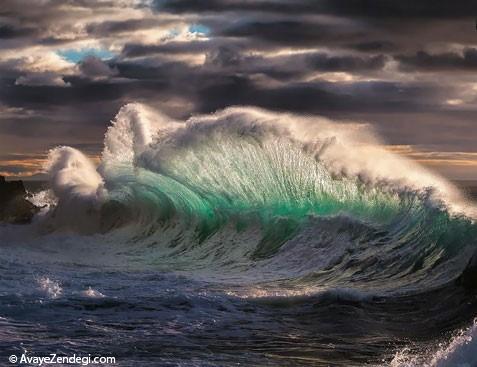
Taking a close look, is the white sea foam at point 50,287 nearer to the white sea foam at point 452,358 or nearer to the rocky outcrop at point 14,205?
the white sea foam at point 452,358

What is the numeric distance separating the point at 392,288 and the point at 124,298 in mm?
5248

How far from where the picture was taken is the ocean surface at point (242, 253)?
10.4m

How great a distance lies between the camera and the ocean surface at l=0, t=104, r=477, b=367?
34.1 feet

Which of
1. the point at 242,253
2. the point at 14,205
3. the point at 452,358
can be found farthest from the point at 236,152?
the point at 452,358

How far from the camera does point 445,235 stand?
17422 mm

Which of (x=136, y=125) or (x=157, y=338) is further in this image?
(x=136, y=125)

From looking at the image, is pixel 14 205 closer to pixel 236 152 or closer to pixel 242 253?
pixel 236 152

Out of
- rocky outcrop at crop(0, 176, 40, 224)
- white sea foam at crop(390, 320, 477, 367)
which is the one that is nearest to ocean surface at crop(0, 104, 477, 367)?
white sea foam at crop(390, 320, 477, 367)

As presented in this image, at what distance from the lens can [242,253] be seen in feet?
69.8

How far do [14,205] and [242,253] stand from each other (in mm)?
15805

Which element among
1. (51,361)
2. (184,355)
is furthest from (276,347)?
(51,361)

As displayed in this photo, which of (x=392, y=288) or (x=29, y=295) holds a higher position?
(x=29, y=295)

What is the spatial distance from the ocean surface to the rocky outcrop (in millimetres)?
806

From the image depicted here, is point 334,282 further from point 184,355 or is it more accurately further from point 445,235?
point 184,355
